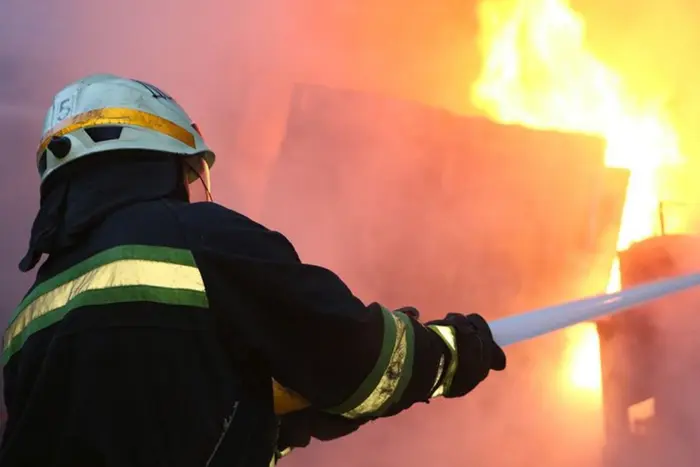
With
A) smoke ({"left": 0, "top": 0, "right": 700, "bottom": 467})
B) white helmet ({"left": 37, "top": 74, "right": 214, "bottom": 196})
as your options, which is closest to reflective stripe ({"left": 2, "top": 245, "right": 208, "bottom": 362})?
white helmet ({"left": 37, "top": 74, "right": 214, "bottom": 196})

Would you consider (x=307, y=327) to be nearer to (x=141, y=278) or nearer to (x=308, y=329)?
(x=308, y=329)

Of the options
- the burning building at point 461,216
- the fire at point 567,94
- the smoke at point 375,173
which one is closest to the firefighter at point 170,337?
the smoke at point 375,173

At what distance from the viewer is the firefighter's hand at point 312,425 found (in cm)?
131

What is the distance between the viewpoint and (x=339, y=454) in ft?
8.13

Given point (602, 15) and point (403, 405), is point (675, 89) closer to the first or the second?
point (602, 15)

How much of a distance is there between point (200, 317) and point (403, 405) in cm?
44

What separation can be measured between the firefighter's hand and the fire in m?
2.17

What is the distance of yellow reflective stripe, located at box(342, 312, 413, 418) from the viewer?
1196 mm

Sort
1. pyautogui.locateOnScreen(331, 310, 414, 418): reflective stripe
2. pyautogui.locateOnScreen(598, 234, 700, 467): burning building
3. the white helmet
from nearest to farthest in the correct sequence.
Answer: pyautogui.locateOnScreen(331, 310, 414, 418): reflective stripe
the white helmet
pyautogui.locateOnScreen(598, 234, 700, 467): burning building

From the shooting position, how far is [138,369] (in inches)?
40.6

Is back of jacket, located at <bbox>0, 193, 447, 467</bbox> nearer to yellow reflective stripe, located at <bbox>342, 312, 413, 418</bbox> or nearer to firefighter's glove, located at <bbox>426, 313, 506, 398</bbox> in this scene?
yellow reflective stripe, located at <bbox>342, 312, 413, 418</bbox>

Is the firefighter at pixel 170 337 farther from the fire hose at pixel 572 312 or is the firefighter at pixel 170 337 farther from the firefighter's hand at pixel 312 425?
the fire hose at pixel 572 312

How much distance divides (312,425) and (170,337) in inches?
16.8

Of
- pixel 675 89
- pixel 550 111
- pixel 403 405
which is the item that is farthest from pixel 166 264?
pixel 675 89
